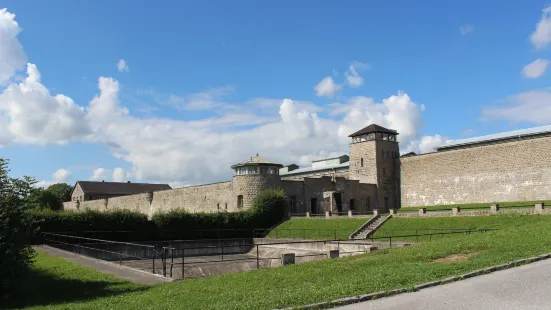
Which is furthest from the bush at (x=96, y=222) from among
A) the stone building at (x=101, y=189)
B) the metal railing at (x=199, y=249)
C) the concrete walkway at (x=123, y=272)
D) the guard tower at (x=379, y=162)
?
the stone building at (x=101, y=189)

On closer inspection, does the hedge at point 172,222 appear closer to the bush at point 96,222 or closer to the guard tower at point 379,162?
the bush at point 96,222

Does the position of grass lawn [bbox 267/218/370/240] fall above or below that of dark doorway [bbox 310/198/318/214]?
below

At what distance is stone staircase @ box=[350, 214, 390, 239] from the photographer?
32500 mm

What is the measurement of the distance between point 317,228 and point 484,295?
98.1 ft

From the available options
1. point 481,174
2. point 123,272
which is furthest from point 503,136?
point 123,272

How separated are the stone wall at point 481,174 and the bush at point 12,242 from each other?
3690 cm

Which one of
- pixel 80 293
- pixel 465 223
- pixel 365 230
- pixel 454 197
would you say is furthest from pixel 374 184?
pixel 80 293

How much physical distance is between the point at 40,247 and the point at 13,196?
16707mm

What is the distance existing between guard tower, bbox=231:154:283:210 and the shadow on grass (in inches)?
1182

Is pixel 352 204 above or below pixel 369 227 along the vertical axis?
above

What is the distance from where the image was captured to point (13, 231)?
12391mm

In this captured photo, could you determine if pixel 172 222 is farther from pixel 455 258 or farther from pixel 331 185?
pixel 455 258

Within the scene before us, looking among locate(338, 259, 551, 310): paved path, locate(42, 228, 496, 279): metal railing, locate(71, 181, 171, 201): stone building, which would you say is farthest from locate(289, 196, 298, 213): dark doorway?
locate(71, 181, 171, 201): stone building

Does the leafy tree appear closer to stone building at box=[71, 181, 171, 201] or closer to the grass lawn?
the grass lawn
